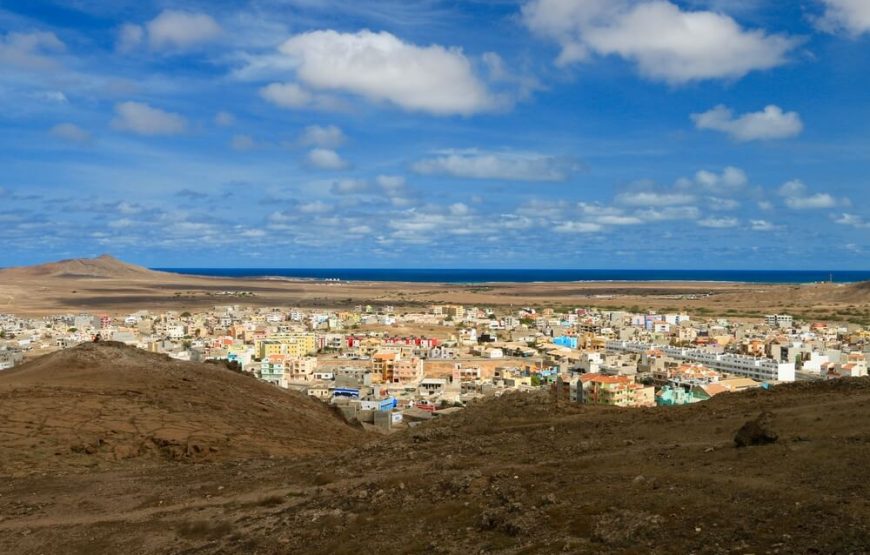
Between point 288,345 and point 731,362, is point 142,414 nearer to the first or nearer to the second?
point 288,345

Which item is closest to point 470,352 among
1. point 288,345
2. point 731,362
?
point 288,345

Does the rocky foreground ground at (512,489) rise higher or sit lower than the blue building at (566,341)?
higher

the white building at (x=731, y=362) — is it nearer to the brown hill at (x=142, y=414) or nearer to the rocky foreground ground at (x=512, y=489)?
the brown hill at (x=142, y=414)

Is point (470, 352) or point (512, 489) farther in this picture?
point (470, 352)

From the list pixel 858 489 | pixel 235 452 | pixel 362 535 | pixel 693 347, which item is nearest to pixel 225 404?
pixel 235 452

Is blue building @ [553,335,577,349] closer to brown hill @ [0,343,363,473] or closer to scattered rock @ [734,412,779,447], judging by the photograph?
brown hill @ [0,343,363,473]

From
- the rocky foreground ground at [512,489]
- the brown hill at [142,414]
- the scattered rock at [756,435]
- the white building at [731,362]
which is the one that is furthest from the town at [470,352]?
the scattered rock at [756,435]

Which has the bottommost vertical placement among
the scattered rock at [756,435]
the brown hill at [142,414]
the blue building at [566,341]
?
the blue building at [566,341]
